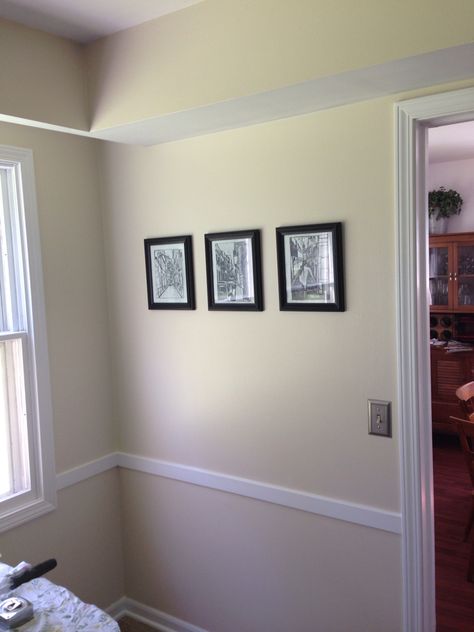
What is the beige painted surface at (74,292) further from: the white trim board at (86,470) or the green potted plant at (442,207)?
the green potted plant at (442,207)

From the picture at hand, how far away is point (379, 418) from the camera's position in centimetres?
202

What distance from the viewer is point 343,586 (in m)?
2.16

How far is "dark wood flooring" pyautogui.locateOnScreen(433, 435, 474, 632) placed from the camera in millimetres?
2805

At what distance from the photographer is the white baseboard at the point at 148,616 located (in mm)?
2649

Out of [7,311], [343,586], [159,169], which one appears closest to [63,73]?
[159,169]

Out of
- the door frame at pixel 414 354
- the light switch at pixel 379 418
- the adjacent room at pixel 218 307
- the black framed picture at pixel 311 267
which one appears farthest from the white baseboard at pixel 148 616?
the black framed picture at pixel 311 267

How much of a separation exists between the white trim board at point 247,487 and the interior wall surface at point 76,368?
5 cm

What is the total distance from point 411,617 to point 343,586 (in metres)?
0.26

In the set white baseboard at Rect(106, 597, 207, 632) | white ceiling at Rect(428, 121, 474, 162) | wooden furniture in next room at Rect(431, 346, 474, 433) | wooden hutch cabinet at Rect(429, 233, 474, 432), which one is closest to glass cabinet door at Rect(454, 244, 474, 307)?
wooden hutch cabinet at Rect(429, 233, 474, 432)

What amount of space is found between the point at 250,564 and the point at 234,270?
1.23m

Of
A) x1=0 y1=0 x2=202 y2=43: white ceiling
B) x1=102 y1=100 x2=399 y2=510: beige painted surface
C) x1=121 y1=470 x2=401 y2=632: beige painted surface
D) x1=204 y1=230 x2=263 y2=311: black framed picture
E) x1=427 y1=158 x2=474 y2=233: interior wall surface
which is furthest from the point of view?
x1=427 y1=158 x2=474 y2=233: interior wall surface

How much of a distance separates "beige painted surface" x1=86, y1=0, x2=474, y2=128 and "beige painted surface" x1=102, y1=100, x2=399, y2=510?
1.10ft

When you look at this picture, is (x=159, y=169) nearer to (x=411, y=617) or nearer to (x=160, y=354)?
(x=160, y=354)

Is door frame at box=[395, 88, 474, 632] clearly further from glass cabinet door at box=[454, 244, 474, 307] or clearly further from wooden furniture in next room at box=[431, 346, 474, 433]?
glass cabinet door at box=[454, 244, 474, 307]
